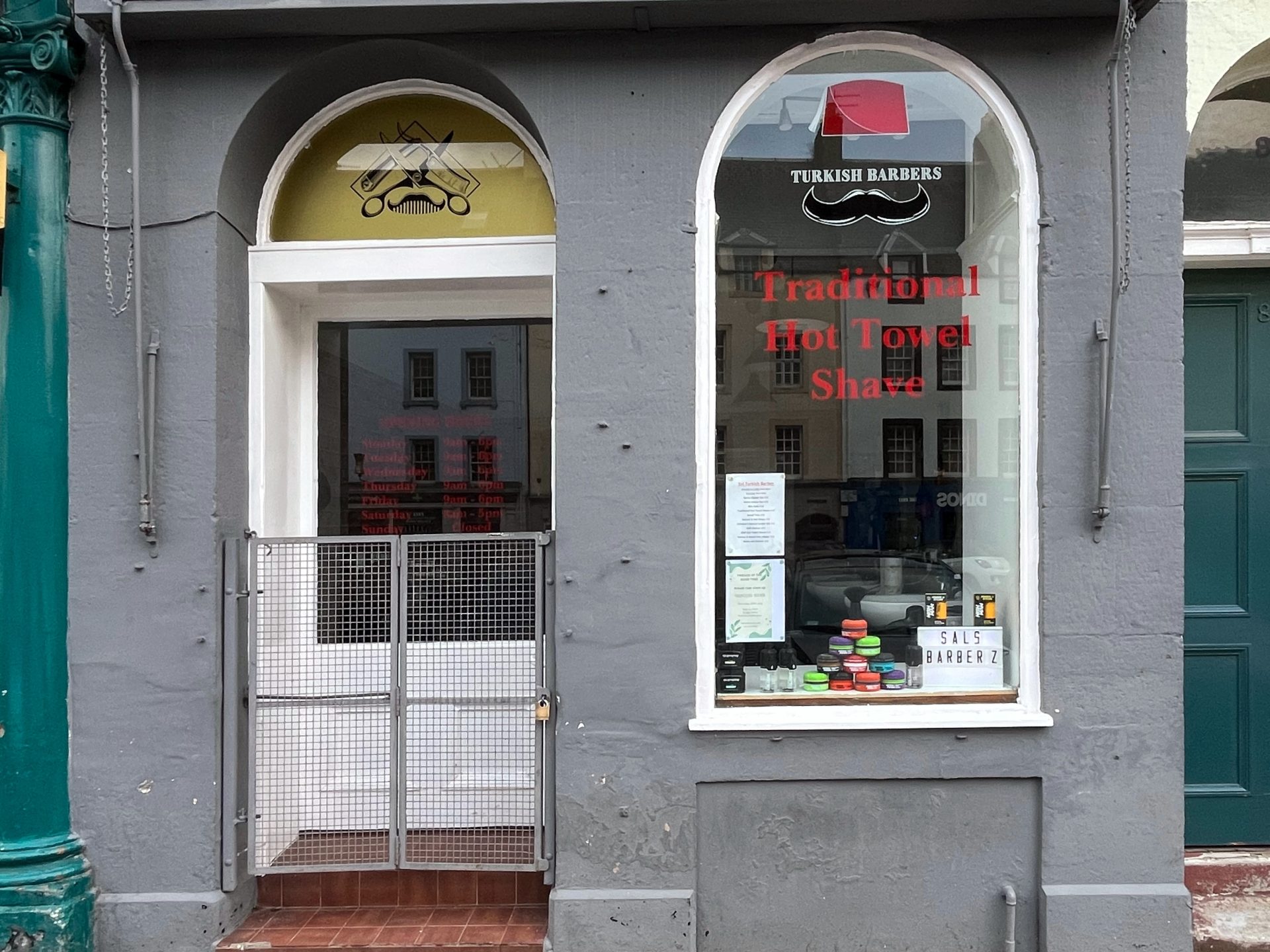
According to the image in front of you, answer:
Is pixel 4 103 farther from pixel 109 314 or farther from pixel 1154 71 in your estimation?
pixel 1154 71

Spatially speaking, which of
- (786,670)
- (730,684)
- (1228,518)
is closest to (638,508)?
(730,684)

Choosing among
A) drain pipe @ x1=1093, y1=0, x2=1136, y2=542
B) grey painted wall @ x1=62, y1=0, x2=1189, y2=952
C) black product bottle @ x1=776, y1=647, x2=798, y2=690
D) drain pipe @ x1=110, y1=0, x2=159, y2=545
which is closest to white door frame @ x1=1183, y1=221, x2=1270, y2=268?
grey painted wall @ x1=62, y1=0, x2=1189, y2=952

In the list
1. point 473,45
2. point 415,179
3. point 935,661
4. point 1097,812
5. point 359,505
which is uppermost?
point 473,45

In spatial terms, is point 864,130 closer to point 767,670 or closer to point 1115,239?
point 1115,239

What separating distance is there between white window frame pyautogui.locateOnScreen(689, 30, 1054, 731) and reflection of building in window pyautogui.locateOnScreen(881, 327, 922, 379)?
46 centimetres

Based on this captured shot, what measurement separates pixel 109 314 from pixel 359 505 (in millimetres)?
1455

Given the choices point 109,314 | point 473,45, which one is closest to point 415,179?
point 473,45

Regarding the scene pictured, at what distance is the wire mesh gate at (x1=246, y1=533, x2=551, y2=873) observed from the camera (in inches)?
173

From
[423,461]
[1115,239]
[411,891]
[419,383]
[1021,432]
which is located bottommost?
[411,891]

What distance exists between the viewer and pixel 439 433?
5.00m

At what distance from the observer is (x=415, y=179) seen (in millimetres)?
4879

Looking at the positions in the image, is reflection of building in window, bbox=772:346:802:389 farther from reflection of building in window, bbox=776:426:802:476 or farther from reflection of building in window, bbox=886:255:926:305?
reflection of building in window, bbox=886:255:926:305

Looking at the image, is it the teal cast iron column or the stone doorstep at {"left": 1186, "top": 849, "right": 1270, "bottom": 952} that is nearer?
the teal cast iron column

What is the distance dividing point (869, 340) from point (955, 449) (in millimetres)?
660
